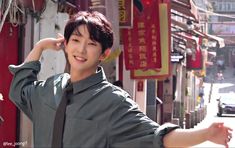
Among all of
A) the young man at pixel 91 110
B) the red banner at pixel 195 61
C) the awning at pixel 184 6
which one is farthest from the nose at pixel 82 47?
the red banner at pixel 195 61

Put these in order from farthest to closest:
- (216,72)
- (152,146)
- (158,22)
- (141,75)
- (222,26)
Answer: (216,72) → (222,26) → (141,75) → (158,22) → (152,146)

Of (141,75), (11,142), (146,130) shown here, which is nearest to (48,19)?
(11,142)

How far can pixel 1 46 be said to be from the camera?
285 inches

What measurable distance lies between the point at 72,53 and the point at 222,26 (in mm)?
55372

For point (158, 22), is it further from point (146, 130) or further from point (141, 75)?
point (146, 130)

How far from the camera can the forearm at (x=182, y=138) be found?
278 cm

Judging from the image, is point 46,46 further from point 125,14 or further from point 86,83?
point 125,14

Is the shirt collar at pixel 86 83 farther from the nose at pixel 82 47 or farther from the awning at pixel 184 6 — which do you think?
the awning at pixel 184 6

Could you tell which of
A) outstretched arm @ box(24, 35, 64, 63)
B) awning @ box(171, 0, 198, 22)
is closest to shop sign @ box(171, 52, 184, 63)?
awning @ box(171, 0, 198, 22)

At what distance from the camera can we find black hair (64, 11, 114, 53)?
9.78 ft

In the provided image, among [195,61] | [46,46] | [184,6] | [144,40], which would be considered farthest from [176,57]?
[46,46]

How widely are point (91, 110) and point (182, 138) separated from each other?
48 centimetres

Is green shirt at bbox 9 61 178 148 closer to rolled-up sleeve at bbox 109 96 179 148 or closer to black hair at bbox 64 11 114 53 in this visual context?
rolled-up sleeve at bbox 109 96 179 148

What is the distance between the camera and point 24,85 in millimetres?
3297
